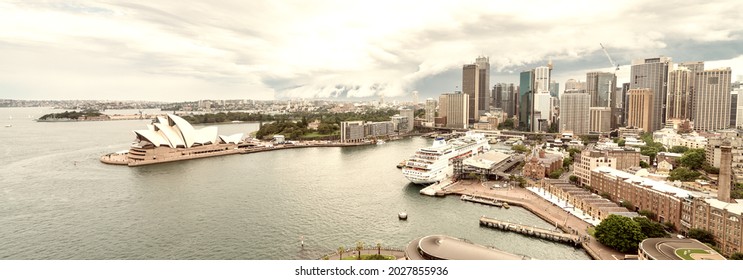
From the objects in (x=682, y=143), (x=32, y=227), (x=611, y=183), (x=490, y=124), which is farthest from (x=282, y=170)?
(x=490, y=124)

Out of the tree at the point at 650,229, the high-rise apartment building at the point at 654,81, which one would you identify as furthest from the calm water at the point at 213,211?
the high-rise apartment building at the point at 654,81

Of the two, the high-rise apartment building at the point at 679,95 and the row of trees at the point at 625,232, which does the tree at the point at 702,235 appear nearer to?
the row of trees at the point at 625,232

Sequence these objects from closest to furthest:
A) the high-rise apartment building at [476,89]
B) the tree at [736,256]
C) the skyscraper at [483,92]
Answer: the tree at [736,256] < the skyscraper at [483,92] < the high-rise apartment building at [476,89]

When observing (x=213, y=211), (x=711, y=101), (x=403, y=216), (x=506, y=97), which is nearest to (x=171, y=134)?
(x=213, y=211)

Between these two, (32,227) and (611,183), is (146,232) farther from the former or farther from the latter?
(611,183)

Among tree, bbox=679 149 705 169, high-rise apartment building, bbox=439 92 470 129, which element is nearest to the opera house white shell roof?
tree, bbox=679 149 705 169

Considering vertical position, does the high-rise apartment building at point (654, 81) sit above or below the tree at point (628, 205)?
above
